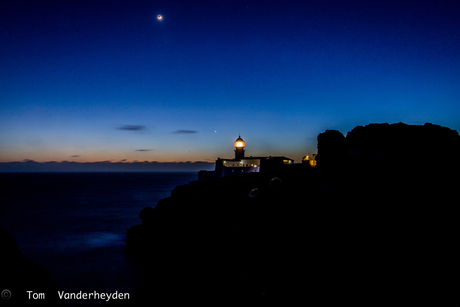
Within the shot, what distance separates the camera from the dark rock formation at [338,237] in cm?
1938

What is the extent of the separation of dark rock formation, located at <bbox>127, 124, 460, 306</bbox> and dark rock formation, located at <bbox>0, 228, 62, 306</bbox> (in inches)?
255

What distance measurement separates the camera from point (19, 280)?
1667 centimetres

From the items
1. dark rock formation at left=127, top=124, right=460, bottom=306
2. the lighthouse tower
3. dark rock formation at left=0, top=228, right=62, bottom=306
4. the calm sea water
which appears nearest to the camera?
dark rock formation at left=0, top=228, right=62, bottom=306

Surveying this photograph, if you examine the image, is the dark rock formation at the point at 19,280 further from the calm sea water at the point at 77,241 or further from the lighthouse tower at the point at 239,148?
the lighthouse tower at the point at 239,148

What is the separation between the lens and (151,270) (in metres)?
28.5

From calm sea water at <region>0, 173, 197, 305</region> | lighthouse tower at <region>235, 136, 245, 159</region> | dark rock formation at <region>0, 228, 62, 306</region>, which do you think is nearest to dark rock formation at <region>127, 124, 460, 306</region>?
calm sea water at <region>0, 173, 197, 305</region>

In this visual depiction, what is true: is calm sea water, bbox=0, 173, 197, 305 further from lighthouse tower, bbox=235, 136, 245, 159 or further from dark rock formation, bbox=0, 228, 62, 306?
lighthouse tower, bbox=235, 136, 245, 159

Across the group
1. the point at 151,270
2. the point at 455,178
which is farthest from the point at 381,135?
the point at 151,270

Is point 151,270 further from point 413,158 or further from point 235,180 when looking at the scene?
point 413,158

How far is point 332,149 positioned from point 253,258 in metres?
14.4

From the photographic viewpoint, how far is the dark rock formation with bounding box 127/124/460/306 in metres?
19.4

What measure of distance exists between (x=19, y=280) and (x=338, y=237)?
77.3 feet

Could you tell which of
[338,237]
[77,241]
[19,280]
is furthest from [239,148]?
[19,280]

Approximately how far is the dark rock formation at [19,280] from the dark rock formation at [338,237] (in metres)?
6.49
